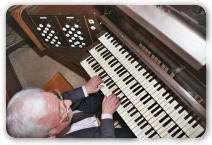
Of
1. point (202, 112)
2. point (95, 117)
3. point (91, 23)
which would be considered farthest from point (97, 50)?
point (202, 112)

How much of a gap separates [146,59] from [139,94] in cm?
36

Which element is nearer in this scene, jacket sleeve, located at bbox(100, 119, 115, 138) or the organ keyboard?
the organ keyboard

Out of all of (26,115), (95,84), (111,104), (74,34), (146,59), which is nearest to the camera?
(26,115)

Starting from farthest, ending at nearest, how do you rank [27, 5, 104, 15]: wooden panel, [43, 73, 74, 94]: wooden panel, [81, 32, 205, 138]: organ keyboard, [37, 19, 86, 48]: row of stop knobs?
[43, 73, 74, 94]: wooden panel < [37, 19, 86, 48]: row of stop knobs < [27, 5, 104, 15]: wooden panel < [81, 32, 205, 138]: organ keyboard

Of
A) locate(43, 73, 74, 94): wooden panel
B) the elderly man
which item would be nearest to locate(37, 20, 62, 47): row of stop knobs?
locate(43, 73, 74, 94): wooden panel

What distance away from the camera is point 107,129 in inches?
57.0

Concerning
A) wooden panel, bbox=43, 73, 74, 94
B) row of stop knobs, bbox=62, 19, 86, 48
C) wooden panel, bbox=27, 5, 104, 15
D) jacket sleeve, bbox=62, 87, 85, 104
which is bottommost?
wooden panel, bbox=43, 73, 74, 94

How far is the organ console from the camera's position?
3.70ft

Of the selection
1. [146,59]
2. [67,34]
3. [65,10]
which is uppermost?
[146,59]

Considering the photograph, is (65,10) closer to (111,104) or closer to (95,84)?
(95,84)

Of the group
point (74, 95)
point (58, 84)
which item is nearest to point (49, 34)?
point (58, 84)

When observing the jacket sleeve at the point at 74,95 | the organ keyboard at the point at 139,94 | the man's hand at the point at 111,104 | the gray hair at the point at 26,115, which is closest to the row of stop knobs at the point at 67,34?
the organ keyboard at the point at 139,94

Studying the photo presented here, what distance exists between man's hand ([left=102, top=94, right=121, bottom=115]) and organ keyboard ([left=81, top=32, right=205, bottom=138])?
48 millimetres

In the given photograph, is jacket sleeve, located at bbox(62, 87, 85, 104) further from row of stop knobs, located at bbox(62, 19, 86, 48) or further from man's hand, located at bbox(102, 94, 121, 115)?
row of stop knobs, located at bbox(62, 19, 86, 48)
